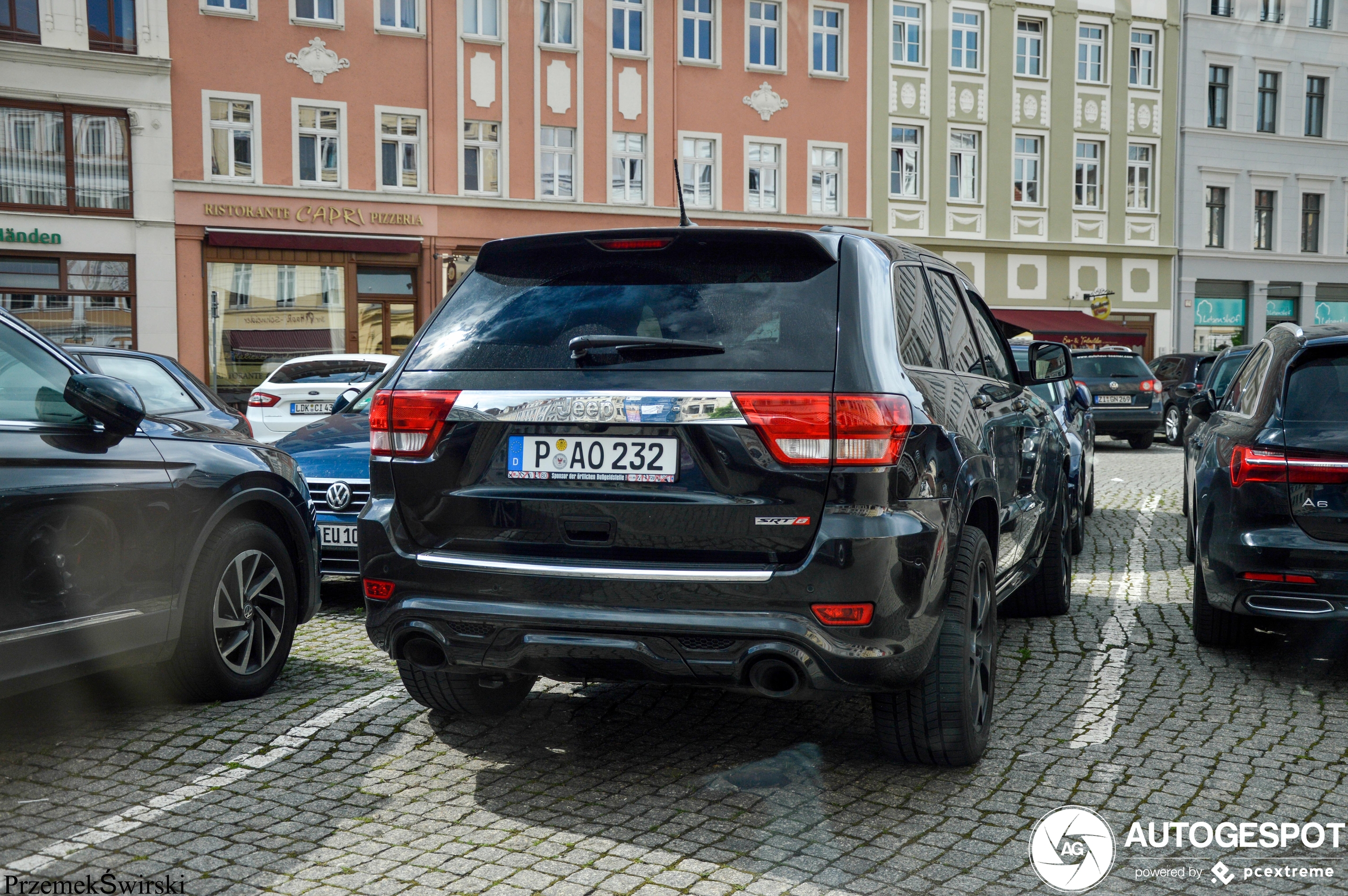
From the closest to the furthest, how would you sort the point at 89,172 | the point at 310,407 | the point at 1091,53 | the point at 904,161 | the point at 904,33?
the point at 310,407 < the point at 89,172 < the point at 904,33 < the point at 904,161 < the point at 1091,53

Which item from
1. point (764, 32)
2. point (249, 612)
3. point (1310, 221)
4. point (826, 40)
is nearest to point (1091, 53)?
point (826, 40)

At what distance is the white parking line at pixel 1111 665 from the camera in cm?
476

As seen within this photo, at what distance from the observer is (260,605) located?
535cm

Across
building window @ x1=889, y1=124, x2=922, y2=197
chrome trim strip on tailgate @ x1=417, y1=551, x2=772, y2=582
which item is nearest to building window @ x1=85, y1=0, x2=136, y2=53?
building window @ x1=889, y1=124, x2=922, y2=197

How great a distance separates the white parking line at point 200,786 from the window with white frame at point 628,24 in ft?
87.1

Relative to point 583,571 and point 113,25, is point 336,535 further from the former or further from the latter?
point 113,25

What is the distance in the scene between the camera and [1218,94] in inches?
1455

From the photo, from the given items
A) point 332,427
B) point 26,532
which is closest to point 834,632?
point 26,532

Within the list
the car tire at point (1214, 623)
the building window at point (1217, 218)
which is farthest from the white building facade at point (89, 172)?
the building window at point (1217, 218)

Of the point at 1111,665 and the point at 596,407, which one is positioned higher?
the point at 596,407

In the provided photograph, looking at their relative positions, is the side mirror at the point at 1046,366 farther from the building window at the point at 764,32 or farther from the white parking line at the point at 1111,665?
the building window at the point at 764,32

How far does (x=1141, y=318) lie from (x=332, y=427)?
32.2 meters

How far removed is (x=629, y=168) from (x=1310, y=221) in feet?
71.8

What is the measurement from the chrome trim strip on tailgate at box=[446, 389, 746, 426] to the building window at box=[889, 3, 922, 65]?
3115 cm
